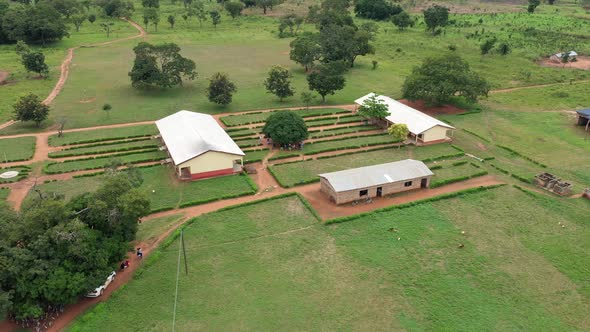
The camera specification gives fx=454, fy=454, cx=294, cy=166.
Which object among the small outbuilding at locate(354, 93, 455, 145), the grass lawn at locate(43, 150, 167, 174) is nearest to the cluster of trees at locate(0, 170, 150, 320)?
the grass lawn at locate(43, 150, 167, 174)

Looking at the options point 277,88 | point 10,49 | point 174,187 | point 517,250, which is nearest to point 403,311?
point 517,250

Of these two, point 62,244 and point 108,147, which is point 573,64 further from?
point 62,244

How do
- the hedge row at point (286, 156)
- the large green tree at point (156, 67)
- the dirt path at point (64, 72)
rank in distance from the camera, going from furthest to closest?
1. the large green tree at point (156, 67)
2. the dirt path at point (64, 72)
3. the hedge row at point (286, 156)

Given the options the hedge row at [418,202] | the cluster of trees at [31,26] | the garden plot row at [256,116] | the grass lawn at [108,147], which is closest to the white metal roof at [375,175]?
the hedge row at [418,202]

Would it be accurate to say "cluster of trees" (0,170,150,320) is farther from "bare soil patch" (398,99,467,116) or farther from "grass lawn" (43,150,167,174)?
"bare soil patch" (398,99,467,116)

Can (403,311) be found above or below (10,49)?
below

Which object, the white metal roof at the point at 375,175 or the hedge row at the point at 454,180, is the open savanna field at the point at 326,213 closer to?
the hedge row at the point at 454,180

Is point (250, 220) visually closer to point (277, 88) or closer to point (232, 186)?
point (232, 186)
